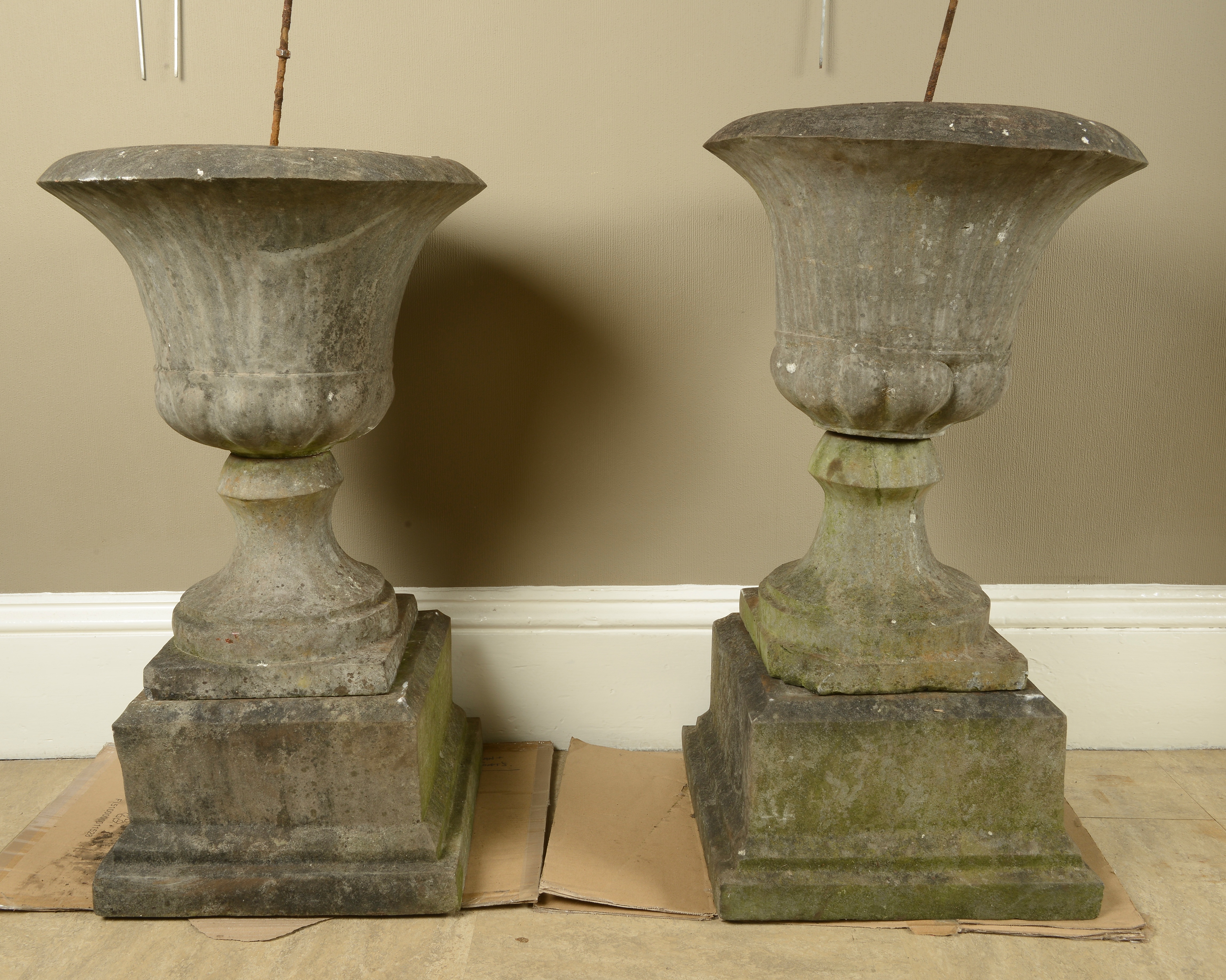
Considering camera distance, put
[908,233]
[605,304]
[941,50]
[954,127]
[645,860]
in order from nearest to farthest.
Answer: [954,127], [908,233], [941,50], [645,860], [605,304]

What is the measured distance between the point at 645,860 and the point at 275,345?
3.34 ft

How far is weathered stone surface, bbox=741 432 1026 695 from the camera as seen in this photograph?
1.54 meters

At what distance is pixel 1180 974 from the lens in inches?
56.8

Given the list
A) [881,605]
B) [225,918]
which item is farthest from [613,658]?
[225,918]

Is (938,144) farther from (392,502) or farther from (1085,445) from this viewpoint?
(392,502)

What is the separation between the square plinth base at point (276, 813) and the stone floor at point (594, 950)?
0.17 feet

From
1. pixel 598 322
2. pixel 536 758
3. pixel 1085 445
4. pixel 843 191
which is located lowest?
pixel 536 758

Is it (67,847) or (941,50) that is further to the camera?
(67,847)

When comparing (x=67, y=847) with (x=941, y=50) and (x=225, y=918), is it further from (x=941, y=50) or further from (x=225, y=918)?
(x=941, y=50)

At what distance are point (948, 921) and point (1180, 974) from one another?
0.31 meters

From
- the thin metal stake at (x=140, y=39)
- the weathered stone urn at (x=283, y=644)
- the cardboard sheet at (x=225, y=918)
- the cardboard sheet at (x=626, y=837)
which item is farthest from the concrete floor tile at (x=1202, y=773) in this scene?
the thin metal stake at (x=140, y=39)

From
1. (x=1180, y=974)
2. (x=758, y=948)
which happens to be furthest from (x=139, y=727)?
(x=1180, y=974)

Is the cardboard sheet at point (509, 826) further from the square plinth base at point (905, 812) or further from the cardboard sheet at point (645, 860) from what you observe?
the square plinth base at point (905, 812)

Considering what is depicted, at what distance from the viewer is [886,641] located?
1538 millimetres
